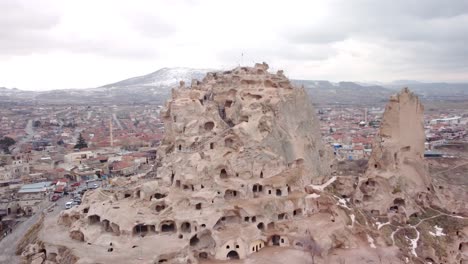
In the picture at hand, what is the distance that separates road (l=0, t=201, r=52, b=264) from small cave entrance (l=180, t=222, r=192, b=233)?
623 inches

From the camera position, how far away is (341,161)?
76.8 metres

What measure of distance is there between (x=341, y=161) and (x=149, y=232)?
46.1 m

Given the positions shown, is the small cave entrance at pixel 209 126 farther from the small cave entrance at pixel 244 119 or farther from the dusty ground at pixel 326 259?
the dusty ground at pixel 326 259

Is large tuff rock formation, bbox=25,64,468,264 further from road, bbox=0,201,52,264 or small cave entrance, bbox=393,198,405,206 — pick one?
road, bbox=0,201,52,264

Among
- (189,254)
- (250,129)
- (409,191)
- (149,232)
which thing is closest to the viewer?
(189,254)

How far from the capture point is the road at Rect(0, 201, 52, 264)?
140 ft

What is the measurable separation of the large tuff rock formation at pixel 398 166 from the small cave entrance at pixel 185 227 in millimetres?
16839

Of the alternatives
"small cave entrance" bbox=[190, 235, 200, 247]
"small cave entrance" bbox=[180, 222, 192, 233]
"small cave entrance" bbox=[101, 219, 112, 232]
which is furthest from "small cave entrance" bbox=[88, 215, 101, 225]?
"small cave entrance" bbox=[190, 235, 200, 247]

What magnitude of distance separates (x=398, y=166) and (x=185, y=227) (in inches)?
861

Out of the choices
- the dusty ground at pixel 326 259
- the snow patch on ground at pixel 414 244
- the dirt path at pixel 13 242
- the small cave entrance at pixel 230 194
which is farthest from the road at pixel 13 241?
the snow patch on ground at pixel 414 244

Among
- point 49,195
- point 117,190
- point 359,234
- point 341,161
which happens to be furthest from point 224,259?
point 341,161

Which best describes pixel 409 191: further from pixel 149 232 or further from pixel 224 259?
pixel 149 232

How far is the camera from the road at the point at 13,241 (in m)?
42.7

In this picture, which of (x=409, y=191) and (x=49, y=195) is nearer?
(x=409, y=191)
